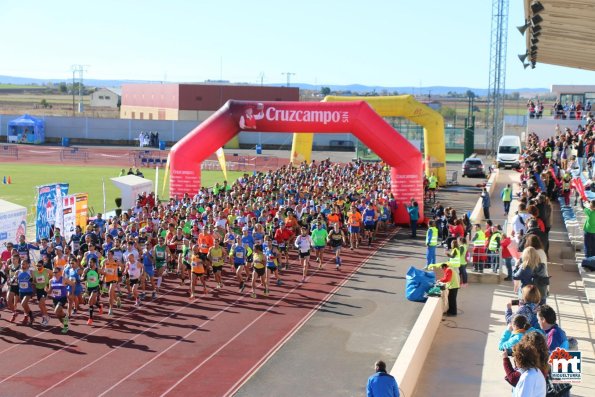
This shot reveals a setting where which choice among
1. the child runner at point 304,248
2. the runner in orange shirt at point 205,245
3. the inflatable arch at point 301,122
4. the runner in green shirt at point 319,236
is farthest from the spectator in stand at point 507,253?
the inflatable arch at point 301,122

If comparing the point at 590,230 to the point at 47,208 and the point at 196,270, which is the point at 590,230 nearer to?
the point at 196,270

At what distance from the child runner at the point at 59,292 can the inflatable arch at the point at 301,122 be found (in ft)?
38.4

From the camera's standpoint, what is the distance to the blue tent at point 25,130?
6669 centimetres

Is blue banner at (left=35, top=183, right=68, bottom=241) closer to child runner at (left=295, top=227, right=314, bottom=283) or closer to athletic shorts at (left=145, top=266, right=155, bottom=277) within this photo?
athletic shorts at (left=145, top=266, right=155, bottom=277)

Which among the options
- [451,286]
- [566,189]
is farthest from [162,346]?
[566,189]

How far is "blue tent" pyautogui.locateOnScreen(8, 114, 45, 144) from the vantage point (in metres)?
66.7

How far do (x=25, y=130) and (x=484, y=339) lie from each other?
194 feet

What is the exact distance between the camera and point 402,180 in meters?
27.8

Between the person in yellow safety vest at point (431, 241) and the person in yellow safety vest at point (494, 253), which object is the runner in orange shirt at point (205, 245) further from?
the person in yellow safety vest at point (494, 253)

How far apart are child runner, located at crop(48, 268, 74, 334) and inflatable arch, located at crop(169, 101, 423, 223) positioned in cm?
1169

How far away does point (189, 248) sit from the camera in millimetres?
18922

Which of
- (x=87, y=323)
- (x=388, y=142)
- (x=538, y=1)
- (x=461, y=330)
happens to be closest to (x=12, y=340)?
(x=87, y=323)

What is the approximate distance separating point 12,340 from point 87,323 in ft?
5.07

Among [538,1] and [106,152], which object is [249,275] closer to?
[538,1]
